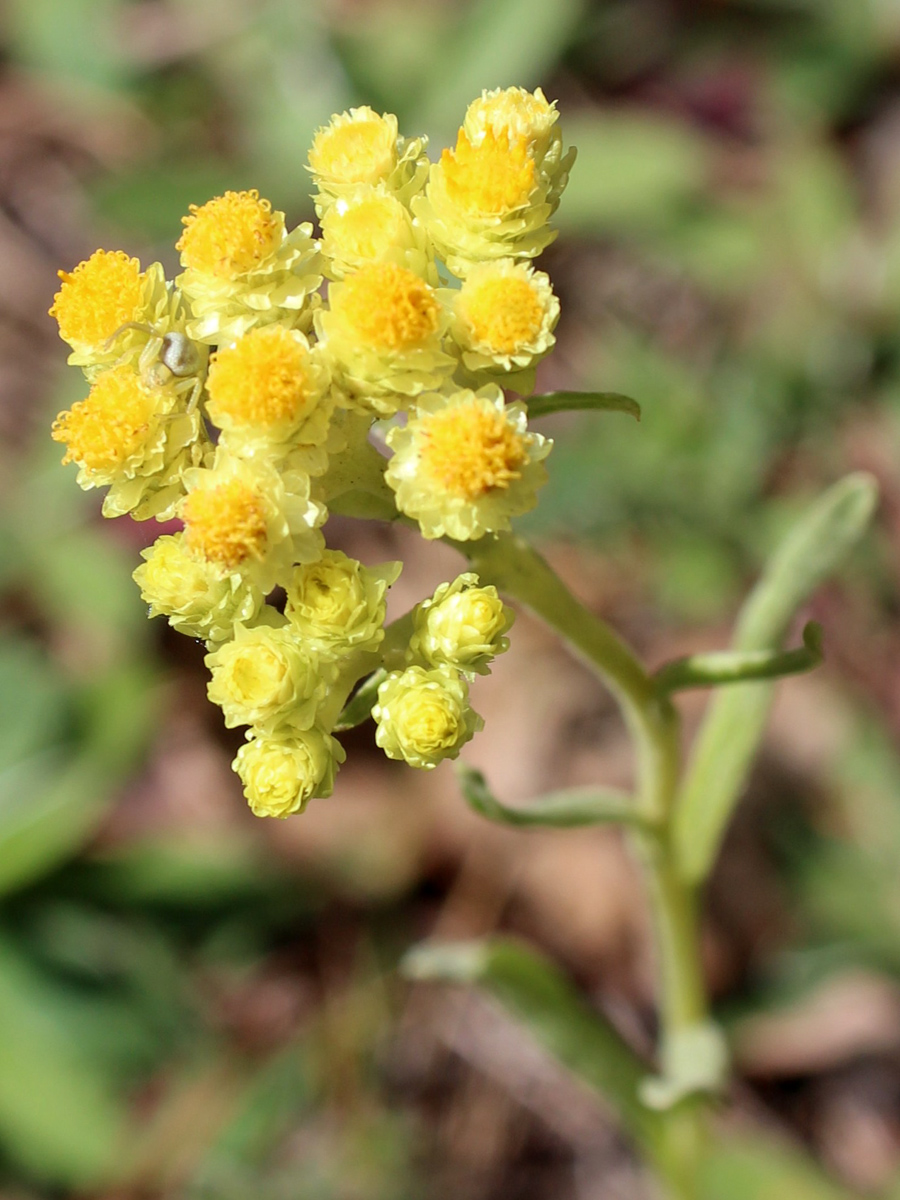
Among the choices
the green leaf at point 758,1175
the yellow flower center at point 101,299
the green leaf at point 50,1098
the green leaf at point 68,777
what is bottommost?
the green leaf at point 758,1175

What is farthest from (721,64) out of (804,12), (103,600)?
(103,600)

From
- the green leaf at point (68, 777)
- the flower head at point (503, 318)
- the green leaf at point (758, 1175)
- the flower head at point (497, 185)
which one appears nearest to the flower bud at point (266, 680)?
the flower head at point (503, 318)

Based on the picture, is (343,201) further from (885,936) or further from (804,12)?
(804,12)

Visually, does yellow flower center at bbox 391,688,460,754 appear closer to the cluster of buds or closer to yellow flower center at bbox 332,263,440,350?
the cluster of buds

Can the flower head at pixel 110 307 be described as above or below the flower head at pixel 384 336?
above

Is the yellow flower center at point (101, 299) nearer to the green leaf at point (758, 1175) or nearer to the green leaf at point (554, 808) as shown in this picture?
the green leaf at point (554, 808)

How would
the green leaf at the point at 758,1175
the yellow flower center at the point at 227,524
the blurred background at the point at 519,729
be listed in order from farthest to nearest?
the blurred background at the point at 519,729 < the green leaf at the point at 758,1175 < the yellow flower center at the point at 227,524
